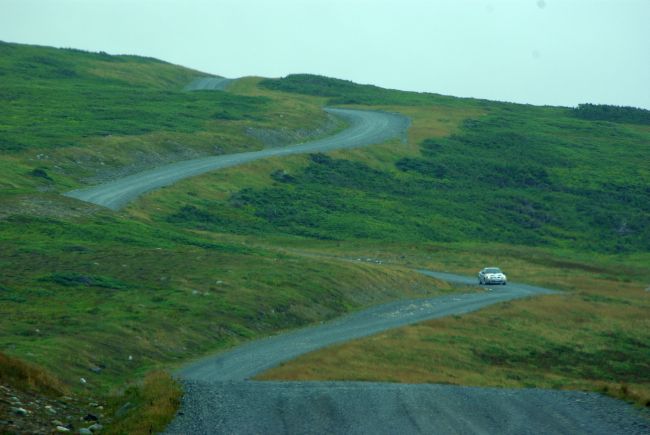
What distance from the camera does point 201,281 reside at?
44.8 meters

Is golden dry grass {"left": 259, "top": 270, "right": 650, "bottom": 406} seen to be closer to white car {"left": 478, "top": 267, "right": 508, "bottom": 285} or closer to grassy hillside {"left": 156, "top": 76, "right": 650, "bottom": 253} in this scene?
white car {"left": 478, "top": 267, "right": 508, "bottom": 285}

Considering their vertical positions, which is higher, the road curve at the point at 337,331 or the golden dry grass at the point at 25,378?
the golden dry grass at the point at 25,378

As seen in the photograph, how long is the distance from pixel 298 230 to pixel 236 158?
1809cm

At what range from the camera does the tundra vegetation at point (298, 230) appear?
114ft

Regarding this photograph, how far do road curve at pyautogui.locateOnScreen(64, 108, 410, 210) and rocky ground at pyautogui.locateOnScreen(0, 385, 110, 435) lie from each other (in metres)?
45.0

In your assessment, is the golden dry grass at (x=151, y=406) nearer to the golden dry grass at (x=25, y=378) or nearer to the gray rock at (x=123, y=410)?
the gray rock at (x=123, y=410)

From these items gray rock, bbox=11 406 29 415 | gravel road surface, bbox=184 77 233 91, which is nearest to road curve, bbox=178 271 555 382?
gray rock, bbox=11 406 29 415

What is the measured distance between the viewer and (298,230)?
80438 millimetres

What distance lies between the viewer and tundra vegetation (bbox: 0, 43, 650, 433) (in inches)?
1372

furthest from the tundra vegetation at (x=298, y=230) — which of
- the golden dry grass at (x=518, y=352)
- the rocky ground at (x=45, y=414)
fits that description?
the rocky ground at (x=45, y=414)

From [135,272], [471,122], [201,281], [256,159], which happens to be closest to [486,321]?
[201,281]

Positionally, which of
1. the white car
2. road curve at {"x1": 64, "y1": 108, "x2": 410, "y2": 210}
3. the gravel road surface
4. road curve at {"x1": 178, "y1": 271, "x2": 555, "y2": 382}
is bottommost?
the white car

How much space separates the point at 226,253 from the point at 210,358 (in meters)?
21.3

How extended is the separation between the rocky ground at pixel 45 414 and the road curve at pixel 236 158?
45.0 meters
